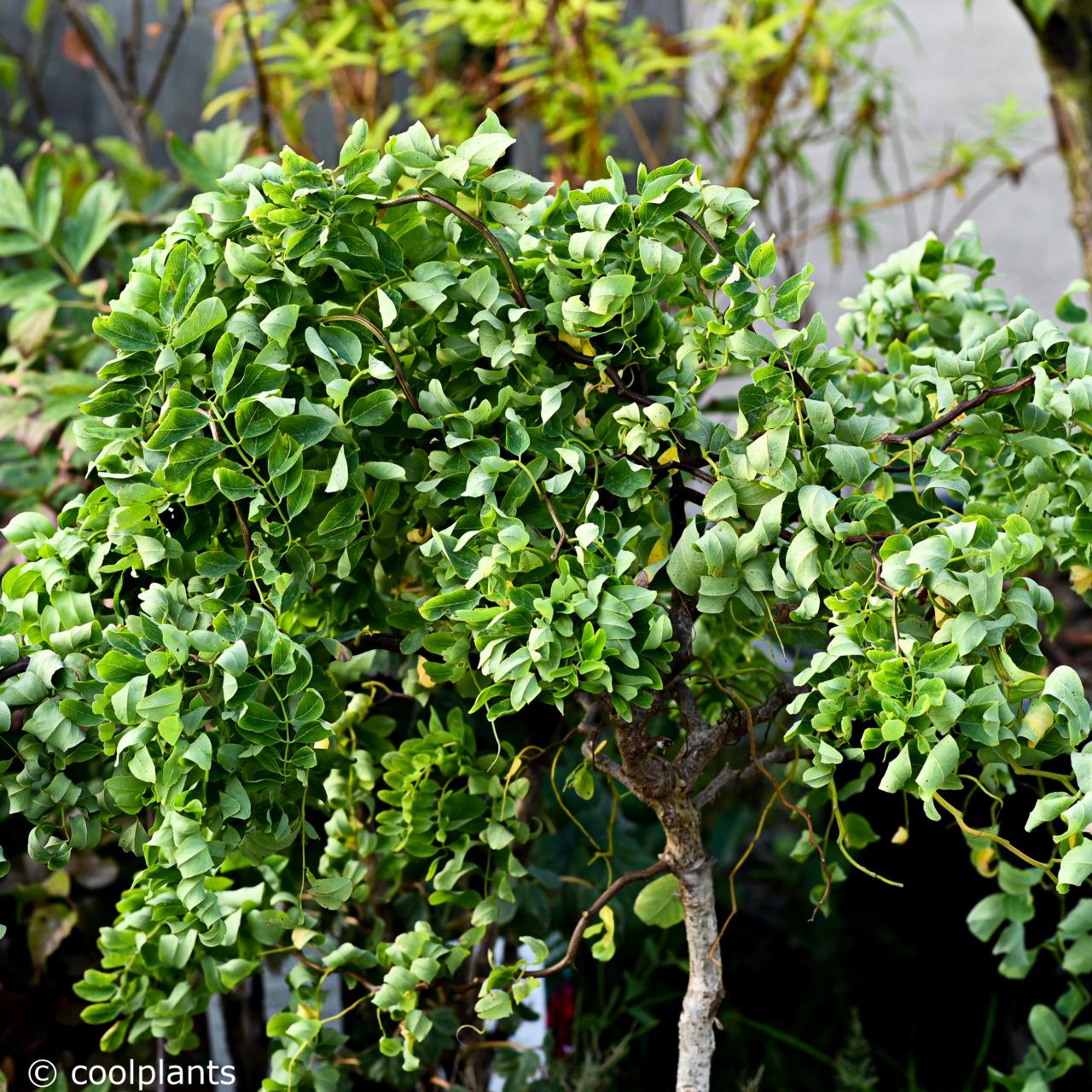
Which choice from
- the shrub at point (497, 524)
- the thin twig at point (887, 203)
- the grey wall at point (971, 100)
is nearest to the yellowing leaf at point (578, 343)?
the shrub at point (497, 524)

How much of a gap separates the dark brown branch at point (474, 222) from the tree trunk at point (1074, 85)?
114 centimetres

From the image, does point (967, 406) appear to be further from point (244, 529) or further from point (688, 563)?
point (244, 529)

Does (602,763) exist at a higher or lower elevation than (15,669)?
lower

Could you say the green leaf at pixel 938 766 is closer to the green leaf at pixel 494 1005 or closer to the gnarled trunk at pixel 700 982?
the gnarled trunk at pixel 700 982

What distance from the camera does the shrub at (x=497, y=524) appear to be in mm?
760

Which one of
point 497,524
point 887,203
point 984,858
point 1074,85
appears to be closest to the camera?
point 497,524

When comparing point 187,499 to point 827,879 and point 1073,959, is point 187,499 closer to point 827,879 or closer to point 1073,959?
point 827,879

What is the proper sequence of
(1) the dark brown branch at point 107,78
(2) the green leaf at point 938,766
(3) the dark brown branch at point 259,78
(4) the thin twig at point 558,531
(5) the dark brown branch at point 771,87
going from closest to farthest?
(2) the green leaf at point 938,766
(4) the thin twig at point 558,531
(3) the dark brown branch at point 259,78
(5) the dark brown branch at point 771,87
(1) the dark brown branch at point 107,78

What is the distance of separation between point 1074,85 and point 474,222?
1.24 metres

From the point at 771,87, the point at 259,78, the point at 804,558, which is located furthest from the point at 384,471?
the point at 771,87

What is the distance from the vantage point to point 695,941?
3.15 ft

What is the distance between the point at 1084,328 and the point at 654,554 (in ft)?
1.40

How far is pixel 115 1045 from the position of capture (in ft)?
3.43

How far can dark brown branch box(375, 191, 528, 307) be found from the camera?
82cm
